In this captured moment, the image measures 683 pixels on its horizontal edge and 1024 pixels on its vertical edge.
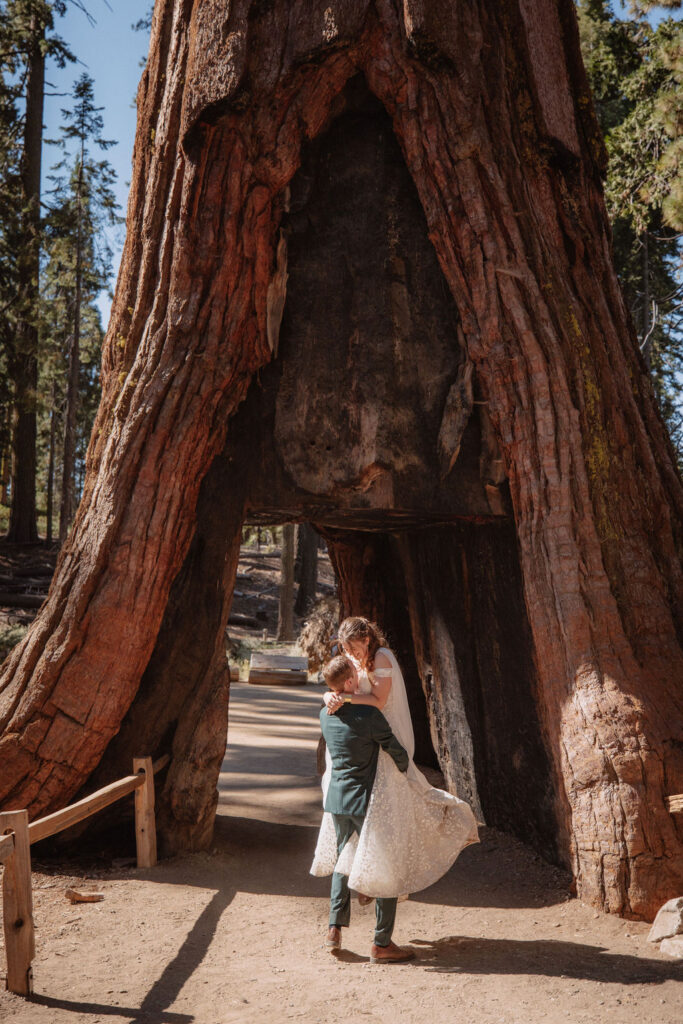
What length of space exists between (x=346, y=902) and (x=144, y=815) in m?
2.06

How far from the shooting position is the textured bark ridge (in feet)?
19.7

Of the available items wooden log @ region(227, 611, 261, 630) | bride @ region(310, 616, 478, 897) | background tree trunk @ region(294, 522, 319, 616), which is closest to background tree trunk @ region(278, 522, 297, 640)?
wooden log @ region(227, 611, 261, 630)

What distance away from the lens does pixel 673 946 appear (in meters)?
4.58

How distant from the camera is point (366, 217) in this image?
691 cm

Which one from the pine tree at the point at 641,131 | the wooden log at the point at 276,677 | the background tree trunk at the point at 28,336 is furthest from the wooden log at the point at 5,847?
the background tree trunk at the point at 28,336

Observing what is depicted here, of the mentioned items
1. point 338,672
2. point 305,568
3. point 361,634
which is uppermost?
point 361,634

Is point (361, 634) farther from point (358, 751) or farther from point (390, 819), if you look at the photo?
point (390, 819)

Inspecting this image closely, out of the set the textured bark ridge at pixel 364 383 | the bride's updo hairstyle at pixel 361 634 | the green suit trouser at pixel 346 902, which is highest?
the textured bark ridge at pixel 364 383

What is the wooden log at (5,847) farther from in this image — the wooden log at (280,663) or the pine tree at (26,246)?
the pine tree at (26,246)

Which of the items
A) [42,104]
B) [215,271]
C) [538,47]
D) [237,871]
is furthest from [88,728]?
[42,104]

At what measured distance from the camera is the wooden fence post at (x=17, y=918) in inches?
156

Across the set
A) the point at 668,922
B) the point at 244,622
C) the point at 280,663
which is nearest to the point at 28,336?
the point at 244,622

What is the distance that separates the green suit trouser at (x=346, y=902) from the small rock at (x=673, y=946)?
151cm

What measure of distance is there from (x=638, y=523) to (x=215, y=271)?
3714mm
